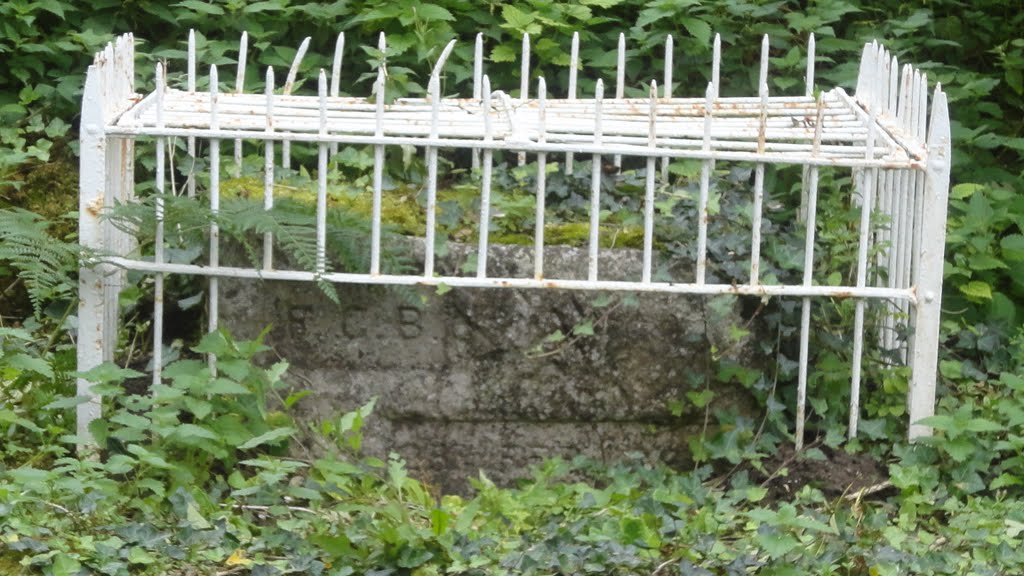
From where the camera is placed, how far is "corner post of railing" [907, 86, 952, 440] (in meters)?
5.05

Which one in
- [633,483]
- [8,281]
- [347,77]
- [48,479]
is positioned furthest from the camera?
[347,77]

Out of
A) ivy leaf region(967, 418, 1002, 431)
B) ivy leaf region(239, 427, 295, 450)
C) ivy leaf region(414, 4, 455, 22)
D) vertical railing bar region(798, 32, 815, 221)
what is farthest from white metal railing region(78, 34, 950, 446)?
ivy leaf region(414, 4, 455, 22)

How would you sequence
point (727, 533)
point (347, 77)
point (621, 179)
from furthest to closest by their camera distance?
point (347, 77)
point (621, 179)
point (727, 533)

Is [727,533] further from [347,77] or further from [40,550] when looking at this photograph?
[347,77]

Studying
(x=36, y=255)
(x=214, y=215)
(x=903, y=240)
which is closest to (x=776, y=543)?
(x=903, y=240)

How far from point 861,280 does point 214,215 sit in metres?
2.42

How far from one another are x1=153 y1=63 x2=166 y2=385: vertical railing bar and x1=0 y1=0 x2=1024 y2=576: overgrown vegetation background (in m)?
0.14

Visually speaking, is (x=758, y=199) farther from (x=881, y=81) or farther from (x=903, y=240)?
(x=881, y=81)

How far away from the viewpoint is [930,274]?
17.0 ft

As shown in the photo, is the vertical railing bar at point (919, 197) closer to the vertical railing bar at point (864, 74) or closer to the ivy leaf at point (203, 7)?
the vertical railing bar at point (864, 74)

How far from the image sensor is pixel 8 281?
6531mm

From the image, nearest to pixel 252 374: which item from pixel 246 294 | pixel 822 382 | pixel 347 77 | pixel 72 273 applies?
pixel 246 294

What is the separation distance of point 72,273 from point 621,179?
2.50 metres

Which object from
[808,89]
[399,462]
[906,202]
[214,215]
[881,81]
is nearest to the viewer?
[214,215]
